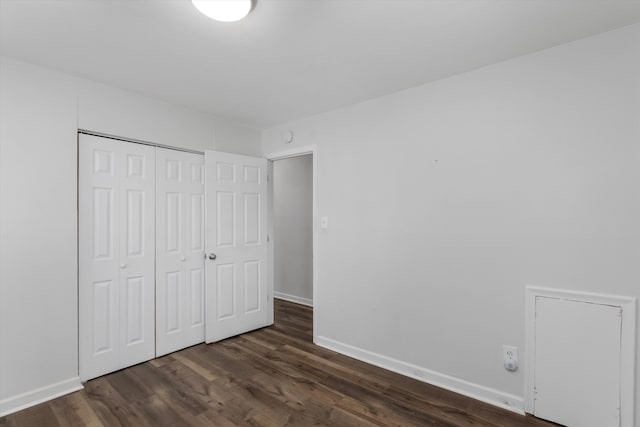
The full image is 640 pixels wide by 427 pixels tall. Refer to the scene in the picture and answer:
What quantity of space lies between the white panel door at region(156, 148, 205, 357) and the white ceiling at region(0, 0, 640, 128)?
2.61ft

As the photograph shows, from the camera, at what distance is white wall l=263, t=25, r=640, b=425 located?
1.86 m

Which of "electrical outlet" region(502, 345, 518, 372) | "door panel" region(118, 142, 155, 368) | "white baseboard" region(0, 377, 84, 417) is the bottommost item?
"white baseboard" region(0, 377, 84, 417)

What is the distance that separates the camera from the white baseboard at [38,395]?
82.2 inches

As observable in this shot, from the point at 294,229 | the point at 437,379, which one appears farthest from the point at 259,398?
the point at 294,229

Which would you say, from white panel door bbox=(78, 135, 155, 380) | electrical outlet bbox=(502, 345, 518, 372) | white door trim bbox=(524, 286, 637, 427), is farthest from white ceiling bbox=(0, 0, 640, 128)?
electrical outlet bbox=(502, 345, 518, 372)

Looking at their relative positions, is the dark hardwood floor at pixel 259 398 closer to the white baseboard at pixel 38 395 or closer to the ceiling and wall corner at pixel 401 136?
the white baseboard at pixel 38 395

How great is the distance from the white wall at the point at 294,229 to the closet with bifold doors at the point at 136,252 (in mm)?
1853

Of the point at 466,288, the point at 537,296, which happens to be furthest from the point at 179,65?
the point at 537,296

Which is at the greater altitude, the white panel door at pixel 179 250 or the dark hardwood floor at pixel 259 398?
the white panel door at pixel 179 250

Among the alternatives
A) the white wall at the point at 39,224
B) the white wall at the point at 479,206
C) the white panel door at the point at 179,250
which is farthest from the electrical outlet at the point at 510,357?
the white wall at the point at 39,224

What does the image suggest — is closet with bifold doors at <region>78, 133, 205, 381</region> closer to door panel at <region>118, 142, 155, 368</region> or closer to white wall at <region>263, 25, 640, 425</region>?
door panel at <region>118, 142, 155, 368</region>

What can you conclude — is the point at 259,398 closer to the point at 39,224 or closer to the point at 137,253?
the point at 137,253

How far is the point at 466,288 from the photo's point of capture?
7.71ft

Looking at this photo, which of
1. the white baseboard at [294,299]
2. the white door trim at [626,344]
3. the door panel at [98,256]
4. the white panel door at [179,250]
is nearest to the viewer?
the white door trim at [626,344]
